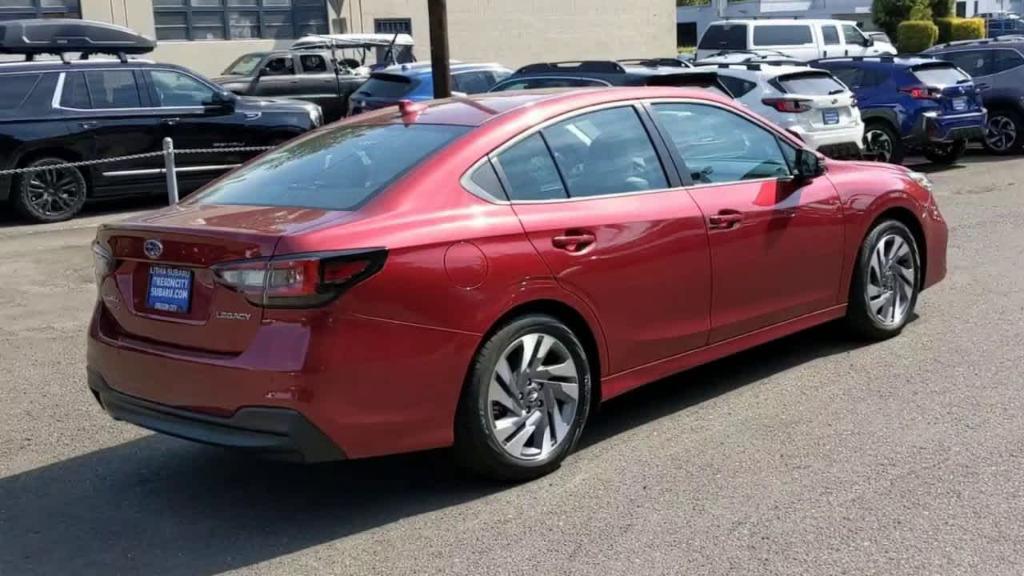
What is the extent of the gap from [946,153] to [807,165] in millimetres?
12527

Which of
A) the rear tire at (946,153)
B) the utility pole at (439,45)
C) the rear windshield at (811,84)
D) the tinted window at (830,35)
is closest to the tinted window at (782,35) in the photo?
the tinted window at (830,35)

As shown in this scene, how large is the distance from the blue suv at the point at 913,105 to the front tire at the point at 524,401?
13.0 metres

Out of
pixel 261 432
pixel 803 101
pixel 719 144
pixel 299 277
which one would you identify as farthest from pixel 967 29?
pixel 261 432

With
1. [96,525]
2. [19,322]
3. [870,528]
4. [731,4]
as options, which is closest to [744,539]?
[870,528]

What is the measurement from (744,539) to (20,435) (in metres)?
3.68

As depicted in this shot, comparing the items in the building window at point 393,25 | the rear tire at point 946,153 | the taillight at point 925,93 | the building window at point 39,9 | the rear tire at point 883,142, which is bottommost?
the rear tire at point 946,153

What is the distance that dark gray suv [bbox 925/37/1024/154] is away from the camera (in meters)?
19.1

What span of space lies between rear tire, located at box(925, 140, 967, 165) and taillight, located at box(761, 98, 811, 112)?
3.81m

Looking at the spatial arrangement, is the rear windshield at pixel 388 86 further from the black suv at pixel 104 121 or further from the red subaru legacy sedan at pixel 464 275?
the red subaru legacy sedan at pixel 464 275

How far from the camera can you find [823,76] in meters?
15.2

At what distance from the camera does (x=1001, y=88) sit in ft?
63.0

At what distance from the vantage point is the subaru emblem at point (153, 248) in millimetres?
4754

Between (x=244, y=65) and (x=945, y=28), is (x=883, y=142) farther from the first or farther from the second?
(x=945, y=28)

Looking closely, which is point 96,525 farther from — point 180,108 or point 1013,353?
point 180,108
